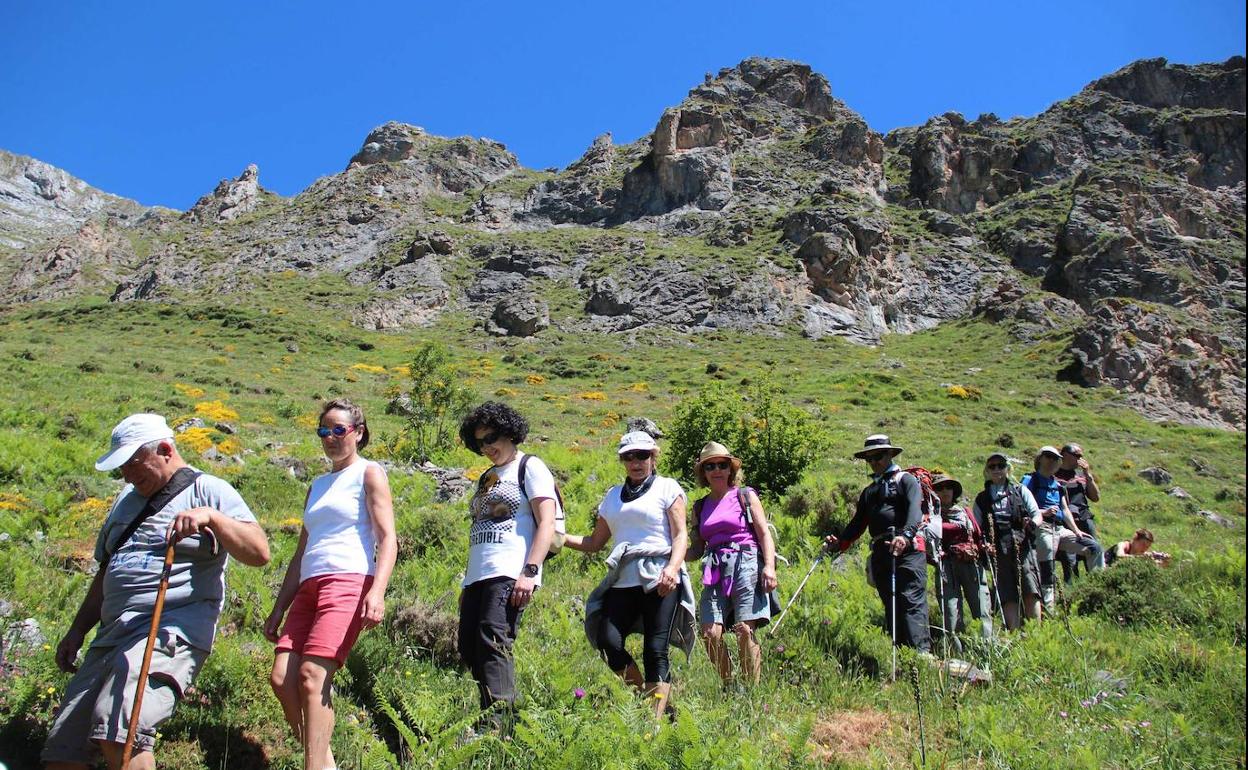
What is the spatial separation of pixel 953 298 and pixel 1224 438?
35.8m

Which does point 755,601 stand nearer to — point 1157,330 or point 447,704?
point 447,704

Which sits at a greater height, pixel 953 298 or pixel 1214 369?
pixel 953 298

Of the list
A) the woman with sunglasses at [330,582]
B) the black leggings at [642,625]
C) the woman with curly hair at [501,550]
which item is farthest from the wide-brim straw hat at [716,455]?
the woman with sunglasses at [330,582]

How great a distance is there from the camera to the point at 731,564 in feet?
13.6

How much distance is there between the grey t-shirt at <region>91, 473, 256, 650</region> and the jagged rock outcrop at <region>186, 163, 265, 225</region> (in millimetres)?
103200

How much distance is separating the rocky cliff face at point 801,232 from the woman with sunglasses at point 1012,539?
36.1 meters

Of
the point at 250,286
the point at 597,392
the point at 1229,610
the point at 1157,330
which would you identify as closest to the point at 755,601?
the point at 1229,610

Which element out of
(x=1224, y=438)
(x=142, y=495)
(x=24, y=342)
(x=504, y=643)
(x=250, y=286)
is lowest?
(x=1224, y=438)

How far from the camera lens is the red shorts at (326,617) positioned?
110 inches

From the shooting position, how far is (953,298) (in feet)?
209

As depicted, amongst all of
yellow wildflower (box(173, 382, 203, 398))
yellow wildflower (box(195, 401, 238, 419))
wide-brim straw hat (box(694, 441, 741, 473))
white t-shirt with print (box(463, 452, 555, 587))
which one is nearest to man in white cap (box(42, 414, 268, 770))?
white t-shirt with print (box(463, 452, 555, 587))

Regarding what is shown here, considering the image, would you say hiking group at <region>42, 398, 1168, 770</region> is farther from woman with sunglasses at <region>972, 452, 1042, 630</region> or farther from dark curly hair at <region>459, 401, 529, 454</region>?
woman with sunglasses at <region>972, 452, 1042, 630</region>

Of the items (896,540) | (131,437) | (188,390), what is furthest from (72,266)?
(896,540)

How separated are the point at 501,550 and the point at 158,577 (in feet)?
4.63
